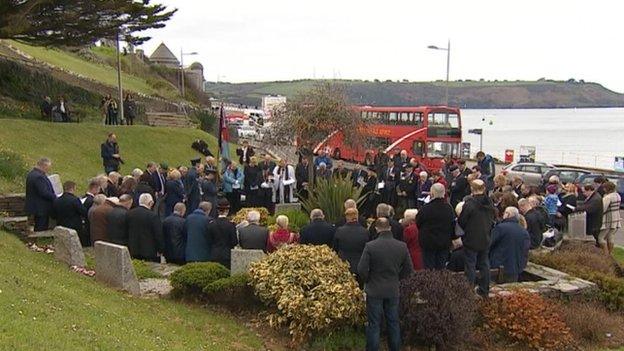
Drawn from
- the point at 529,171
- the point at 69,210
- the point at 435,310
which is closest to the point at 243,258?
the point at 435,310

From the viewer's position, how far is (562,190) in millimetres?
17172

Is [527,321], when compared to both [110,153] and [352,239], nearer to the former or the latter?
[352,239]

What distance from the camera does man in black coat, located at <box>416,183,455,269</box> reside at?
1028 centimetres

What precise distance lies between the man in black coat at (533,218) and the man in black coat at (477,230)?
2719mm

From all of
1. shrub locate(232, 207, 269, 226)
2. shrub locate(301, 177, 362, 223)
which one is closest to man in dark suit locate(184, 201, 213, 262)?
shrub locate(232, 207, 269, 226)

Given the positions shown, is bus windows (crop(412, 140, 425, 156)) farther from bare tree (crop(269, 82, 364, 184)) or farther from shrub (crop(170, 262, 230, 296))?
shrub (crop(170, 262, 230, 296))

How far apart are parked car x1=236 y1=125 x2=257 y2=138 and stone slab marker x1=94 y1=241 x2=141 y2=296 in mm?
40603

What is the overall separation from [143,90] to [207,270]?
161ft

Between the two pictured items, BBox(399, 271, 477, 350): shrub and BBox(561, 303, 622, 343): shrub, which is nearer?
BBox(399, 271, 477, 350): shrub

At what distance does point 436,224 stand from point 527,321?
6.23ft

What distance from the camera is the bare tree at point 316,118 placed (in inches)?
890

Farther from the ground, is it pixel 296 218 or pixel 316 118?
pixel 316 118

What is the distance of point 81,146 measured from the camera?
24.6 m

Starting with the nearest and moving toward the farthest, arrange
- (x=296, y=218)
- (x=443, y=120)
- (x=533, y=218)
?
1. (x=533, y=218)
2. (x=296, y=218)
3. (x=443, y=120)
